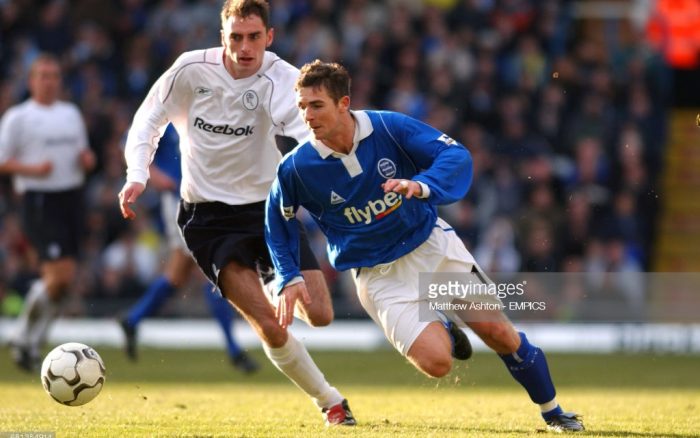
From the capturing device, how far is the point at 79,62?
59.7 feet

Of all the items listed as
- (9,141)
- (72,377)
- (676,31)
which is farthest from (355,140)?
(676,31)

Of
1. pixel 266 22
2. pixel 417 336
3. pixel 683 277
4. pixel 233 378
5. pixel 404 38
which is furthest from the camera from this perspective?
pixel 404 38

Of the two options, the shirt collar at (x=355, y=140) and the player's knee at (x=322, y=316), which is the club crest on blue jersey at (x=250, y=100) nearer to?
the shirt collar at (x=355, y=140)

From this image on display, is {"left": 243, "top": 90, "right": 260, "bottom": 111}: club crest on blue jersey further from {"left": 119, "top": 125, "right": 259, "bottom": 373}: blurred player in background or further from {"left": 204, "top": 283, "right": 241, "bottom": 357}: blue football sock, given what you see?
{"left": 204, "top": 283, "right": 241, "bottom": 357}: blue football sock

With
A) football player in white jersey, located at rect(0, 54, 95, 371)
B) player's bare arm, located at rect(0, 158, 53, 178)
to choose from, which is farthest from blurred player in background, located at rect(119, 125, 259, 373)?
player's bare arm, located at rect(0, 158, 53, 178)

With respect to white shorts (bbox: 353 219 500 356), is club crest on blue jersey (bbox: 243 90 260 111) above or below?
above

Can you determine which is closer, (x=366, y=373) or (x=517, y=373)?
(x=517, y=373)

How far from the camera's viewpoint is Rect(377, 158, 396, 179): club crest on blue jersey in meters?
6.84

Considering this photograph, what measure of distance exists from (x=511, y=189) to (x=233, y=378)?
6.42 m

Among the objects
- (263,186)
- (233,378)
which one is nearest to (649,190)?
(233,378)

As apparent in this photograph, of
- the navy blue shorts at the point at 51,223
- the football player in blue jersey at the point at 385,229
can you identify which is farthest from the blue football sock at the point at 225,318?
the football player in blue jersey at the point at 385,229

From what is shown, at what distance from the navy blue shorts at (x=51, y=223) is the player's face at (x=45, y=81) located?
2.90ft

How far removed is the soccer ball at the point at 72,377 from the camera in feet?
23.8

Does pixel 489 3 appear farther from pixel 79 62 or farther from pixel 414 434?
pixel 414 434
